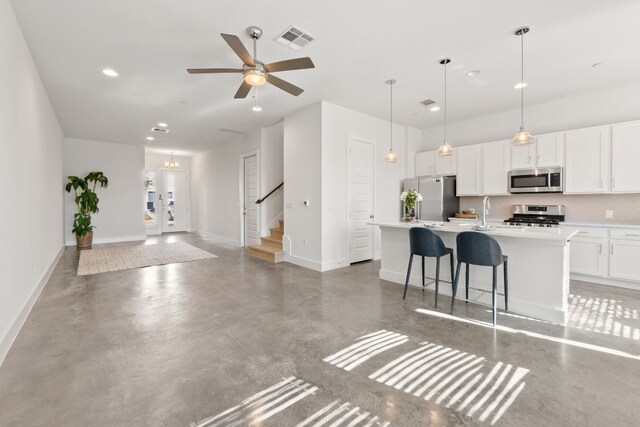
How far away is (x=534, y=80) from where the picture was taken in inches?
170

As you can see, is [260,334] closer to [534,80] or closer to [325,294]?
[325,294]

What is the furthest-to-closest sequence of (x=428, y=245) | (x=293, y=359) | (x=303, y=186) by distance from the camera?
(x=303, y=186)
(x=428, y=245)
(x=293, y=359)

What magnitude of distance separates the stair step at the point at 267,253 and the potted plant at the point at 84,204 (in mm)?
4890

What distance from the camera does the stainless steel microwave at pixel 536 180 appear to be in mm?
5016

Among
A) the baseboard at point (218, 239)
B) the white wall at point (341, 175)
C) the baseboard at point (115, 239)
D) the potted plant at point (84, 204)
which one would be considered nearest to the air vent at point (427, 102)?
the white wall at point (341, 175)

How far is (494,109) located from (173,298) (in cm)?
660

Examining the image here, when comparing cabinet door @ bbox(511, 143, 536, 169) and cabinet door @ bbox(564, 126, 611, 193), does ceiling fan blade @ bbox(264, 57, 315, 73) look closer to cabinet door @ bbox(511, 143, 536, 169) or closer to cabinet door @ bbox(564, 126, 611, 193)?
cabinet door @ bbox(511, 143, 536, 169)

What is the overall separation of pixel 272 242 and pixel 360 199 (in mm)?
2349

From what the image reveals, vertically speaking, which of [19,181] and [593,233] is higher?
[19,181]

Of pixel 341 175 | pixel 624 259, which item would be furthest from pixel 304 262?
pixel 624 259

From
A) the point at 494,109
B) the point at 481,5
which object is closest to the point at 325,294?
the point at 481,5

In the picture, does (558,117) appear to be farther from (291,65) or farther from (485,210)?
(291,65)

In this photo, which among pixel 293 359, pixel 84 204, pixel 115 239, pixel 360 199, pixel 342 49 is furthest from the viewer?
pixel 115 239

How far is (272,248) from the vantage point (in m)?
6.57
